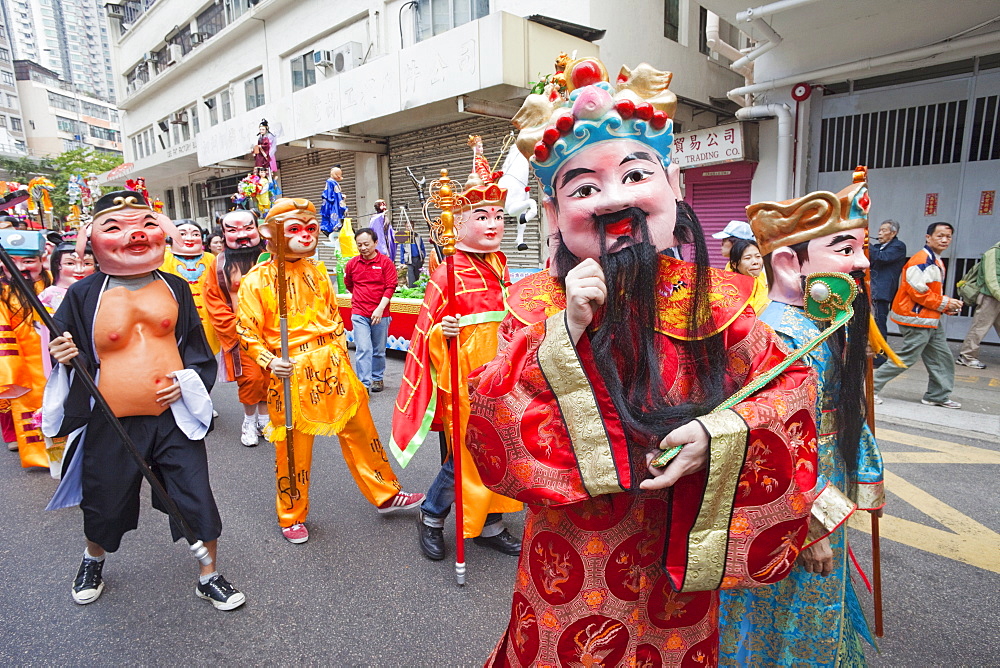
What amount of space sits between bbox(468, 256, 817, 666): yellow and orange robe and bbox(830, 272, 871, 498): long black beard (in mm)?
639

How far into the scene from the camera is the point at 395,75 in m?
10.4

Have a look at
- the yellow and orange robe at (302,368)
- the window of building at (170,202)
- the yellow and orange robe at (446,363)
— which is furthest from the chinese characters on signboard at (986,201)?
the window of building at (170,202)

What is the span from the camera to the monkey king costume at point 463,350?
3043mm

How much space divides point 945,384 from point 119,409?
6315mm

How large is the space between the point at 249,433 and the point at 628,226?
15.0 ft

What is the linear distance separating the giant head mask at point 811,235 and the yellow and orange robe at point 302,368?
2395 mm

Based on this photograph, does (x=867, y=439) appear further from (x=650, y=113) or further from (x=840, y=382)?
(x=650, y=113)

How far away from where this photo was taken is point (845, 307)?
164cm

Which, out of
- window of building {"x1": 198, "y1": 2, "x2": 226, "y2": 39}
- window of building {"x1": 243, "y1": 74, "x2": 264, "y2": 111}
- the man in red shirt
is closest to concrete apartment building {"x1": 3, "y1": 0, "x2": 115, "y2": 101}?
window of building {"x1": 198, "y1": 2, "x2": 226, "y2": 39}

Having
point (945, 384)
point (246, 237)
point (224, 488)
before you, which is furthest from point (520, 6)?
point (224, 488)

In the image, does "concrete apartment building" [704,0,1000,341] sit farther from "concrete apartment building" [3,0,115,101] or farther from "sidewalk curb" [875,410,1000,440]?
"concrete apartment building" [3,0,115,101]

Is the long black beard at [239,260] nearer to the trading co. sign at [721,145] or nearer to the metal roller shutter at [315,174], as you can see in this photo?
the trading co. sign at [721,145]

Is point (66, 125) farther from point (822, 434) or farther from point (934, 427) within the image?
point (822, 434)

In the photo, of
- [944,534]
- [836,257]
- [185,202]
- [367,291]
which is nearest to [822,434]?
[836,257]
